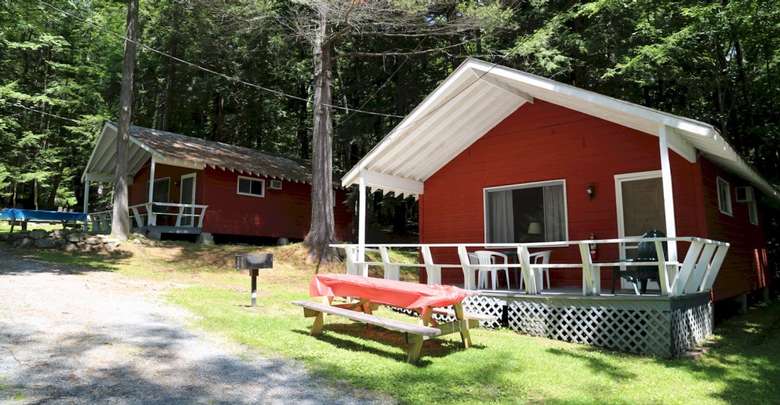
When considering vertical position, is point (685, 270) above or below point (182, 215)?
below

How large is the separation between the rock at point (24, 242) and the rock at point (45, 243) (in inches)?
5.0

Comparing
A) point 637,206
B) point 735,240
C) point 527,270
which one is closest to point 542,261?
point 637,206

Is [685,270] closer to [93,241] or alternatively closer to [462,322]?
[462,322]

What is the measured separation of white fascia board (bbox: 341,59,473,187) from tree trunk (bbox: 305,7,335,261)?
4.78m

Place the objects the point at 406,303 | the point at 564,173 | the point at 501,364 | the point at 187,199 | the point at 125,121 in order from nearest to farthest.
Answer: the point at 501,364
the point at 406,303
the point at 564,173
the point at 125,121
the point at 187,199

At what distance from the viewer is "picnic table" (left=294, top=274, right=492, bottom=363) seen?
511cm

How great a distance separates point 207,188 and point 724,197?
14.8 m

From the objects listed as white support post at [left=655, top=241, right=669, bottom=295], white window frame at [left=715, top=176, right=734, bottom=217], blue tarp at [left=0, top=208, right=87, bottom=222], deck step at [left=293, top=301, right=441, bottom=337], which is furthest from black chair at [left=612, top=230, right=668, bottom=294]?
blue tarp at [left=0, top=208, right=87, bottom=222]

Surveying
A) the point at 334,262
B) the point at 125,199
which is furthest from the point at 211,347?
the point at 125,199

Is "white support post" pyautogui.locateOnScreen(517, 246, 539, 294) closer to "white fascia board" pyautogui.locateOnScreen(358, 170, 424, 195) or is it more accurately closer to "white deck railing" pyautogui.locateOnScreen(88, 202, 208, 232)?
"white fascia board" pyautogui.locateOnScreen(358, 170, 424, 195)

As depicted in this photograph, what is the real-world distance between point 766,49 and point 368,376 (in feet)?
48.4

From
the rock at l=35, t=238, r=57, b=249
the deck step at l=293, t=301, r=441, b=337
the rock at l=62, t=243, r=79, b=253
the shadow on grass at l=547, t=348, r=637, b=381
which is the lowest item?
the shadow on grass at l=547, t=348, r=637, b=381

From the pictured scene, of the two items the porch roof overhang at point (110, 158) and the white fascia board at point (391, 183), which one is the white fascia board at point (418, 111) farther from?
the porch roof overhang at point (110, 158)

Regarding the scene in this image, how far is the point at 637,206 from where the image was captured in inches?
329
